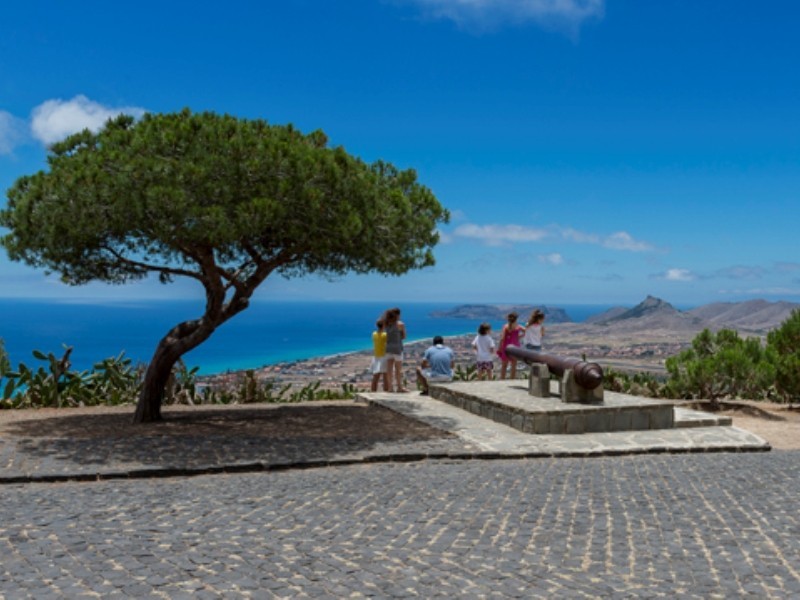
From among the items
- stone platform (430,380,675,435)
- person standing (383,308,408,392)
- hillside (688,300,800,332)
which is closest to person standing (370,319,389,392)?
person standing (383,308,408,392)

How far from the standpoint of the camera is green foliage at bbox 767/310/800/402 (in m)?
18.2

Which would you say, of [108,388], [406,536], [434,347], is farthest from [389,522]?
[108,388]

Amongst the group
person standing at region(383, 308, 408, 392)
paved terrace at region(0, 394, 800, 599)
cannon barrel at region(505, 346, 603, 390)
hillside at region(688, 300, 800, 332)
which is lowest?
paved terrace at region(0, 394, 800, 599)

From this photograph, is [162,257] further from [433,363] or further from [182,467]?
[433,363]

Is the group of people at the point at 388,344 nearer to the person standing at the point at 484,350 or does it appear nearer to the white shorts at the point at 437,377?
the white shorts at the point at 437,377

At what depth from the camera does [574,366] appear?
46.8 feet

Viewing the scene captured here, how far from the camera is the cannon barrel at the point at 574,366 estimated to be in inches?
549

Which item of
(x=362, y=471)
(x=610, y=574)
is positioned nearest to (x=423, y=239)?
(x=362, y=471)

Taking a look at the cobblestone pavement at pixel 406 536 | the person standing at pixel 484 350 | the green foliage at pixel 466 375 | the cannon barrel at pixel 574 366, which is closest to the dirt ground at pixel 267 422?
the cannon barrel at pixel 574 366

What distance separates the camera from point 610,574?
219 inches

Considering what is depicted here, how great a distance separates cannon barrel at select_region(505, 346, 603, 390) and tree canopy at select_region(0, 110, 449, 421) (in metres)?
3.50

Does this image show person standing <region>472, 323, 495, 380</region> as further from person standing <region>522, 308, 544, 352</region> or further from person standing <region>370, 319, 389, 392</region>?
person standing <region>370, 319, 389, 392</region>

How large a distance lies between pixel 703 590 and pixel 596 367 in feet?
29.4

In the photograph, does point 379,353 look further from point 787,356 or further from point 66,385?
point 787,356
